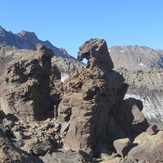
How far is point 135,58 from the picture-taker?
14050 cm

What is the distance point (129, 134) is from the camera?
639 inches

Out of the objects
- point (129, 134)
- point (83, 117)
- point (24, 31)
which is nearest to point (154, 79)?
point (129, 134)

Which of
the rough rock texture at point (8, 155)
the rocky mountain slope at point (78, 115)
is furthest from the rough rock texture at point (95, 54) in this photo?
the rough rock texture at point (8, 155)

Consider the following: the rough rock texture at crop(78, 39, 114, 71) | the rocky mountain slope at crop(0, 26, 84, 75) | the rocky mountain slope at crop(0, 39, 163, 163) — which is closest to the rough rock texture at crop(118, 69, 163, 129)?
the rocky mountain slope at crop(0, 26, 84, 75)

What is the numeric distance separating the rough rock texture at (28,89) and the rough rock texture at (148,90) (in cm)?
2750

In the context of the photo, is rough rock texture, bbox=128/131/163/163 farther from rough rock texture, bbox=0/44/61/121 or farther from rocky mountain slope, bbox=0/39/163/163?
rough rock texture, bbox=0/44/61/121

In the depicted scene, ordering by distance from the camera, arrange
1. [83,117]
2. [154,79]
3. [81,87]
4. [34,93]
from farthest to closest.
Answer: [154,79]
[34,93]
[81,87]
[83,117]

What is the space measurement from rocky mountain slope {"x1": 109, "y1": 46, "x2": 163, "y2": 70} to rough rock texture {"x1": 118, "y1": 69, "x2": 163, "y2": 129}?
80.9 m

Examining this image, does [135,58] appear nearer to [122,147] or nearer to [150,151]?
[122,147]

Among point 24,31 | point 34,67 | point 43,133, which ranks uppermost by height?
point 24,31

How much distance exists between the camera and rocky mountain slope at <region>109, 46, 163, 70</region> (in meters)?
138

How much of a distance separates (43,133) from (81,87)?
10.1 feet

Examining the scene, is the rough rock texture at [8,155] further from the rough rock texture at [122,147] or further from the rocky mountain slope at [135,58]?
the rocky mountain slope at [135,58]

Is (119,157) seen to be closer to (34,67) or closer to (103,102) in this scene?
(103,102)
